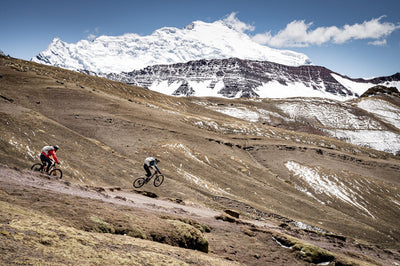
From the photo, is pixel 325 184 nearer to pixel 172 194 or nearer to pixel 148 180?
pixel 172 194

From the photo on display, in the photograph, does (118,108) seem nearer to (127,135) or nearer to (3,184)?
(127,135)

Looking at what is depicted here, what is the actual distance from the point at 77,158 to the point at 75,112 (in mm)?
32446

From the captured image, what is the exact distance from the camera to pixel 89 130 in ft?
176

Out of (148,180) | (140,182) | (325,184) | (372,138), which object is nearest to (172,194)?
(148,180)

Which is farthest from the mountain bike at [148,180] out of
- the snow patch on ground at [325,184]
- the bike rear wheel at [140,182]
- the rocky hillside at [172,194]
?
the snow patch on ground at [325,184]

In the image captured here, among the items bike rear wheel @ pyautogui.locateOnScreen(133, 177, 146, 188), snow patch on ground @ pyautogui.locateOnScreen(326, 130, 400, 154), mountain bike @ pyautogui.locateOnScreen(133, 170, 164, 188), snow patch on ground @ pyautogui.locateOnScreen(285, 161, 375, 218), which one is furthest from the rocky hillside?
snow patch on ground @ pyautogui.locateOnScreen(326, 130, 400, 154)

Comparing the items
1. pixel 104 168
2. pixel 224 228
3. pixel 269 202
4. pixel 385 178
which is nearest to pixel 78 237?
pixel 224 228

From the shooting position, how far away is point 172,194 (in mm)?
32188

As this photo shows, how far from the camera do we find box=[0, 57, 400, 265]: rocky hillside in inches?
412

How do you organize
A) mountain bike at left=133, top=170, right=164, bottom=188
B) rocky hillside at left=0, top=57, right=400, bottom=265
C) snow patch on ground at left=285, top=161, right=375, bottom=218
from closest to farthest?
rocky hillside at left=0, top=57, right=400, bottom=265, mountain bike at left=133, top=170, right=164, bottom=188, snow patch on ground at left=285, top=161, right=375, bottom=218

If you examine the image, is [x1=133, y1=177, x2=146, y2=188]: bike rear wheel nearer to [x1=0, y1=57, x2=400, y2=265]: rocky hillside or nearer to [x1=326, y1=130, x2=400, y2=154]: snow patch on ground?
[x1=0, y1=57, x2=400, y2=265]: rocky hillside

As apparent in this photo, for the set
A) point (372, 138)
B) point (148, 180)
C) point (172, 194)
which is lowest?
point (172, 194)

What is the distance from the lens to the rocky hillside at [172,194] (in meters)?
10.5

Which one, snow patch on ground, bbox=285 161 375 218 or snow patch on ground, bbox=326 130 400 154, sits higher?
snow patch on ground, bbox=326 130 400 154
